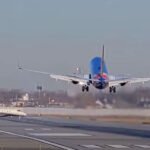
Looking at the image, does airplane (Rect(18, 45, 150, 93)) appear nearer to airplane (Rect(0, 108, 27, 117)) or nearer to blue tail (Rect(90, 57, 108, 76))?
blue tail (Rect(90, 57, 108, 76))

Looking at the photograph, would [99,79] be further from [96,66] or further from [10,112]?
[10,112]

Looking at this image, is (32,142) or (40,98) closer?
(32,142)

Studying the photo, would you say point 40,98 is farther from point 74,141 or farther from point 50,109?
point 74,141

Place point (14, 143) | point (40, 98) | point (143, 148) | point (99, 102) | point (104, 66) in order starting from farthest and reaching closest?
1. point (40, 98)
2. point (104, 66)
3. point (99, 102)
4. point (14, 143)
5. point (143, 148)

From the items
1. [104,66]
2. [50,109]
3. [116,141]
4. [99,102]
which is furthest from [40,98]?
[116,141]

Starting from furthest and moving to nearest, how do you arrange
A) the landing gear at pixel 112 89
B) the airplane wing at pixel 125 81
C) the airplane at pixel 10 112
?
the airplane at pixel 10 112 < the airplane wing at pixel 125 81 < the landing gear at pixel 112 89

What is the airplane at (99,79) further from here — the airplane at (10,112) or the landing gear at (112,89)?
the airplane at (10,112)

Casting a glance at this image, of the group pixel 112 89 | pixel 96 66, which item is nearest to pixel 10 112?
pixel 96 66

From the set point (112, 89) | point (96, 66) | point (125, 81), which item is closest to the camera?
point (112, 89)

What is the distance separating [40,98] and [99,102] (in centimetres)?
3642

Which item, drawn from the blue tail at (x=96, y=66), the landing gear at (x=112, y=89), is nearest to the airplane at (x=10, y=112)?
the blue tail at (x=96, y=66)

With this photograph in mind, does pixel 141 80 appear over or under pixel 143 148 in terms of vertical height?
over

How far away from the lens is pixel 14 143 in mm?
38219

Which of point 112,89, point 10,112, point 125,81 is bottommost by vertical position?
point 10,112
